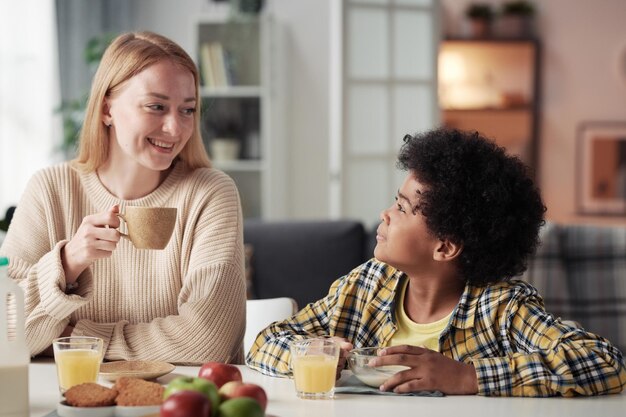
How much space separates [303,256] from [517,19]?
364 centimetres

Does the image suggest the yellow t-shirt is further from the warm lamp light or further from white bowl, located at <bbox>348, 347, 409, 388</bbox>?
the warm lamp light

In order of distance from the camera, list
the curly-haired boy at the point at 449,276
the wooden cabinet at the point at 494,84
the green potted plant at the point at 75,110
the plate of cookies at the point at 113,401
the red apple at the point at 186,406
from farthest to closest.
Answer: the wooden cabinet at the point at 494,84, the green potted plant at the point at 75,110, the curly-haired boy at the point at 449,276, the plate of cookies at the point at 113,401, the red apple at the point at 186,406

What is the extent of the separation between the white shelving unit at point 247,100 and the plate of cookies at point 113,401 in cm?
442

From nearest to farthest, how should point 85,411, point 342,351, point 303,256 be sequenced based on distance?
1. point 85,411
2. point 342,351
3. point 303,256

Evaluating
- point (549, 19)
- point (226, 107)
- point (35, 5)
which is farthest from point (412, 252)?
point (549, 19)

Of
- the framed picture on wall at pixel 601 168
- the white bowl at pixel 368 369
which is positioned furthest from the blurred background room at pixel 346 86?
the white bowl at pixel 368 369

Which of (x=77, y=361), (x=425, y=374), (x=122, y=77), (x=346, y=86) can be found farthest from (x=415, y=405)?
(x=346, y=86)

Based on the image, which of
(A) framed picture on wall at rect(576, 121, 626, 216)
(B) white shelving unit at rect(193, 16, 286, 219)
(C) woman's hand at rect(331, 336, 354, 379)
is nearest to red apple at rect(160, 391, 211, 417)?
(C) woman's hand at rect(331, 336, 354, 379)

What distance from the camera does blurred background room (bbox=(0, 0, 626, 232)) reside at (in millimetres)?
5148

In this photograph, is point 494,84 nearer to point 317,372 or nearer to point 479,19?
point 479,19

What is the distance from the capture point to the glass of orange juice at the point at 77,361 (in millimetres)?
1471

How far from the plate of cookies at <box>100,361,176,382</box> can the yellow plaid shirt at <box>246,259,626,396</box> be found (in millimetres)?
200

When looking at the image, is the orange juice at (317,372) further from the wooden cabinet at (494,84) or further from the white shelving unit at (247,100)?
the wooden cabinet at (494,84)

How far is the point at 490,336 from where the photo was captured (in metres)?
1.75
